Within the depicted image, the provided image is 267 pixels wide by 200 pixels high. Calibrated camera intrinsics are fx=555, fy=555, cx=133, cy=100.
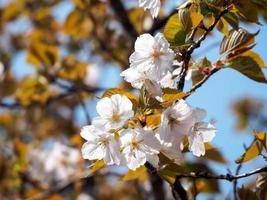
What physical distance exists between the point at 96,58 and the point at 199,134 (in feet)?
6.60

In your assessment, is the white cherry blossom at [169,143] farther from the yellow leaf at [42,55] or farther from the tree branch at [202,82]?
the yellow leaf at [42,55]

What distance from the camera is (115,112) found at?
914 mm

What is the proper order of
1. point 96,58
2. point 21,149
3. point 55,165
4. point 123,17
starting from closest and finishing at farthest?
point 123,17
point 21,149
point 55,165
point 96,58

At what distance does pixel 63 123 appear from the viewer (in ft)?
12.1

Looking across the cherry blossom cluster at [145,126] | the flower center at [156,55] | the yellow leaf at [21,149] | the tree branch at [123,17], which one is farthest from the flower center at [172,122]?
the yellow leaf at [21,149]

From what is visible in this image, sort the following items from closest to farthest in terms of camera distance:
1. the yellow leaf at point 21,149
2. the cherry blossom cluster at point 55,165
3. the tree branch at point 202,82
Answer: the tree branch at point 202,82 → the yellow leaf at point 21,149 → the cherry blossom cluster at point 55,165

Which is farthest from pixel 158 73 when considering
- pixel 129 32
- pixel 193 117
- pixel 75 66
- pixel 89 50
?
pixel 89 50

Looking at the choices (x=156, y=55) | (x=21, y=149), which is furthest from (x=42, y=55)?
(x=156, y=55)

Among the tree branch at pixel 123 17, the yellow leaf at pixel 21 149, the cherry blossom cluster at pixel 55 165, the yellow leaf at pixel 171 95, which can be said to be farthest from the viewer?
the cherry blossom cluster at pixel 55 165

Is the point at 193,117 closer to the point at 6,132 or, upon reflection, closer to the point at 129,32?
the point at 129,32

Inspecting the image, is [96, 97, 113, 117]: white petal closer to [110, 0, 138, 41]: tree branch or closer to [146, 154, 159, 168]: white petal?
[146, 154, 159, 168]: white petal

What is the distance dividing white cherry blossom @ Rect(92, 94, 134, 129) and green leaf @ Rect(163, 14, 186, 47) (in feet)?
0.42

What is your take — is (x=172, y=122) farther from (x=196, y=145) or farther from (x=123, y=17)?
(x=123, y=17)

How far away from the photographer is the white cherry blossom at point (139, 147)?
36.1 inches
